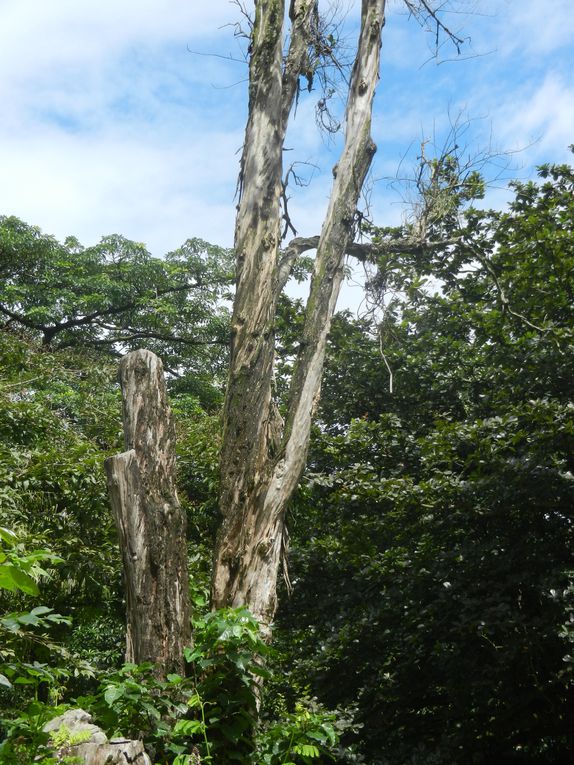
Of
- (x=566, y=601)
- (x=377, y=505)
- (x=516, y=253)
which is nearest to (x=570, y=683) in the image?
(x=566, y=601)

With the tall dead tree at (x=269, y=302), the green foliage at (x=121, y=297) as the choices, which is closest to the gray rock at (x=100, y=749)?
the tall dead tree at (x=269, y=302)

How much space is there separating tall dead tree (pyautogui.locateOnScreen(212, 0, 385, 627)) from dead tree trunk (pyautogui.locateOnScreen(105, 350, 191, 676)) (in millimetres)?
426

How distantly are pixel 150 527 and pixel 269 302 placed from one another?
178cm

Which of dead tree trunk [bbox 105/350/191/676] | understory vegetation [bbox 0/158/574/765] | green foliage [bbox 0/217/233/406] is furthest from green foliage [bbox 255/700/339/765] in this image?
green foliage [bbox 0/217/233/406]

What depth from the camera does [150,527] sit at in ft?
13.8

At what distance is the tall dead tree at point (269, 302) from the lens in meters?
4.62

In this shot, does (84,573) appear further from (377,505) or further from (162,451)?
(162,451)

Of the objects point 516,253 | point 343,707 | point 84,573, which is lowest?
point 343,707

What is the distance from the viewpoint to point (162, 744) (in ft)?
12.4

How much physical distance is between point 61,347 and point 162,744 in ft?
50.0

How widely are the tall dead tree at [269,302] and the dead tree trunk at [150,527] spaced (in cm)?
43

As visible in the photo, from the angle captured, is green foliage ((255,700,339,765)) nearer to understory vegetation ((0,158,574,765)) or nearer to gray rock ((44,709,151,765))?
gray rock ((44,709,151,765))

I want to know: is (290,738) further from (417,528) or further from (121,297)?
(121,297)

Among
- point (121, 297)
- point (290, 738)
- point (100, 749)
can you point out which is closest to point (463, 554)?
point (290, 738)
